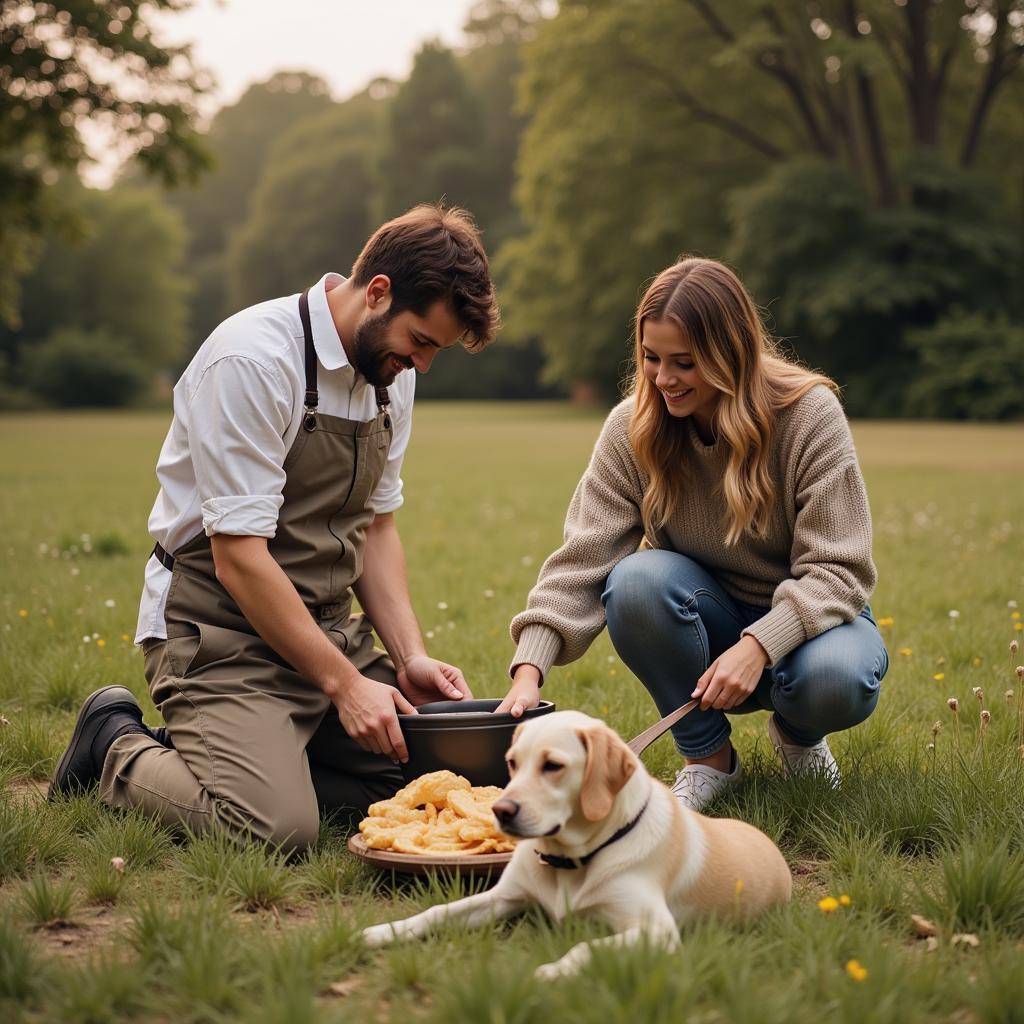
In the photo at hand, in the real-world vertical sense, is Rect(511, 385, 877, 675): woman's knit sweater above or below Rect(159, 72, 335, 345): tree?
below

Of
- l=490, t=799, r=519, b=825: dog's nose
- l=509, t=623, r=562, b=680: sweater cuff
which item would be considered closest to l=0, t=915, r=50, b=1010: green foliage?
l=490, t=799, r=519, b=825: dog's nose

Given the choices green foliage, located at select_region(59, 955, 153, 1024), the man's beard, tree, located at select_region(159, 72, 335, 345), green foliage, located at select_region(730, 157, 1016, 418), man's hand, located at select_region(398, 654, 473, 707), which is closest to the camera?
green foliage, located at select_region(59, 955, 153, 1024)

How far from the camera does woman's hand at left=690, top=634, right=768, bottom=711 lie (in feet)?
12.1

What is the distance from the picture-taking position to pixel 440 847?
339 cm

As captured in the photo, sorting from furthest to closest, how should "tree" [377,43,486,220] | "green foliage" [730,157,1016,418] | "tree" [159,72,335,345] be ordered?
"tree" [159,72,335,345] → "tree" [377,43,486,220] → "green foliage" [730,157,1016,418]

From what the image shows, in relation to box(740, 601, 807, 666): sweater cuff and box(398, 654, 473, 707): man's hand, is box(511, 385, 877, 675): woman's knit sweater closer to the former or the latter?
box(740, 601, 807, 666): sweater cuff

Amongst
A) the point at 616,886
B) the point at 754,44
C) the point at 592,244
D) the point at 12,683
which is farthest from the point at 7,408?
the point at 616,886

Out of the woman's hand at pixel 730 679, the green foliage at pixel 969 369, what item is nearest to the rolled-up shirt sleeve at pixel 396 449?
the woman's hand at pixel 730 679

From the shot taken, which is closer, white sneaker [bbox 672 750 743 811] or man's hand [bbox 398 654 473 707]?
white sneaker [bbox 672 750 743 811]

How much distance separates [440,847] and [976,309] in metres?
36.7

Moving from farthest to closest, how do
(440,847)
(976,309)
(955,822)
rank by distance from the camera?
(976,309)
(955,822)
(440,847)

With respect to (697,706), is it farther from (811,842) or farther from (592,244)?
(592,244)

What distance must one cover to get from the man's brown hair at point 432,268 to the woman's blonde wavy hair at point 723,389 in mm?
554

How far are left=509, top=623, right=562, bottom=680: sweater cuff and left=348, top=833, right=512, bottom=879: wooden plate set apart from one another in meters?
0.84
